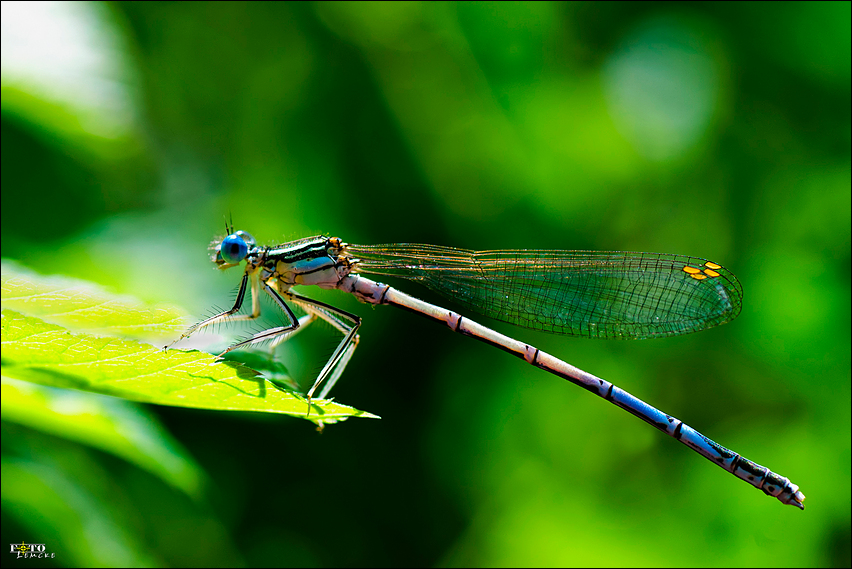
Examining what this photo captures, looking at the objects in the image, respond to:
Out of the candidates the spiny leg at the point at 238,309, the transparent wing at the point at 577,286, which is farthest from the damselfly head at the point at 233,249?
the transparent wing at the point at 577,286

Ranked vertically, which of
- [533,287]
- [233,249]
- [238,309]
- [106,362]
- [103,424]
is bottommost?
[103,424]

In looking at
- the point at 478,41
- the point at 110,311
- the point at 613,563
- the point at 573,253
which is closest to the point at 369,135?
the point at 478,41

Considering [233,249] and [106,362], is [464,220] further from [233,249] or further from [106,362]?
[106,362]

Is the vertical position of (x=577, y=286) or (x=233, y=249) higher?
(x=577, y=286)

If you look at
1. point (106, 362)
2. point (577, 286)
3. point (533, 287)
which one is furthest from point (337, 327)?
point (106, 362)

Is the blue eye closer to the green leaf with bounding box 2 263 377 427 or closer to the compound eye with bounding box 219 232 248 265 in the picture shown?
the compound eye with bounding box 219 232 248 265

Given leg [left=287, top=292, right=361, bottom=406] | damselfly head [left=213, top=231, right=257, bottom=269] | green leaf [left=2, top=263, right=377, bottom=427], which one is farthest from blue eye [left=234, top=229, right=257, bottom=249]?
green leaf [left=2, top=263, right=377, bottom=427]
